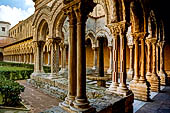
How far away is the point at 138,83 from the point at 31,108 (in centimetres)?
437

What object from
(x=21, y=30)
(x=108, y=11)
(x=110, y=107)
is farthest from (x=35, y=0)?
(x=21, y=30)

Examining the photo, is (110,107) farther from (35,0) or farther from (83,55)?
(35,0)

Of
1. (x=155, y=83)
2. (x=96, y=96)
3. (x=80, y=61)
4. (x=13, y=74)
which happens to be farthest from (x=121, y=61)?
(x=13, y=74)

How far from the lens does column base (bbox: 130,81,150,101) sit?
525 centimetres

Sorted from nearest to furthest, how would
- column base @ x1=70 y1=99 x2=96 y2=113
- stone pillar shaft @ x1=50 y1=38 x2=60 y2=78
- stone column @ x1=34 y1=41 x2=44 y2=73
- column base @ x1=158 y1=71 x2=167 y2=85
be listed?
1. column base @ x1=70 y1=99 x2=96 y2=113
2. stone pillar shaft @ x1=50 y1=38 x2=60 y2=78
3. column base @ x1=158 y1=71 x2=167 y2=85
4. stone column @ x1=34 y1=41 x2=44 y2=73

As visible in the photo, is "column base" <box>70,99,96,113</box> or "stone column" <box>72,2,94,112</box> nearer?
"column base" <box>70,99,96,113</box>

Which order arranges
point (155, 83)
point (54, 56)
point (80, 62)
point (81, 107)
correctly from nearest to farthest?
point (81, 107), point (80, 62), point (155, 83), point (54, 56)

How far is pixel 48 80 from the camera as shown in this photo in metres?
7.80

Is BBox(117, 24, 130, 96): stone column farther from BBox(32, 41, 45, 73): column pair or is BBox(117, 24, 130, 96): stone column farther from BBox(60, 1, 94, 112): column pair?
BBox(32, 41, 45, 73): column pair

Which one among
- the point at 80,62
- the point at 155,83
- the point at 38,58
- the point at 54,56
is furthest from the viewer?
the point at 38,58

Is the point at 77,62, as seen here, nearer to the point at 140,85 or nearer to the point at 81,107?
the point at 81,107

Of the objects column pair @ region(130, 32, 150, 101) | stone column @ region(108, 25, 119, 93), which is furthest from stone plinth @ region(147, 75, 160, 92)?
stone column @ region(108, 25, 119, 93)

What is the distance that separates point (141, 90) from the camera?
538 cm

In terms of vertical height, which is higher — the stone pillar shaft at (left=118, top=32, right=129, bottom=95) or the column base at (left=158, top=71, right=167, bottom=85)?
the stone pillar shaft at (left=118, top=32, right=129, bottom=95)
